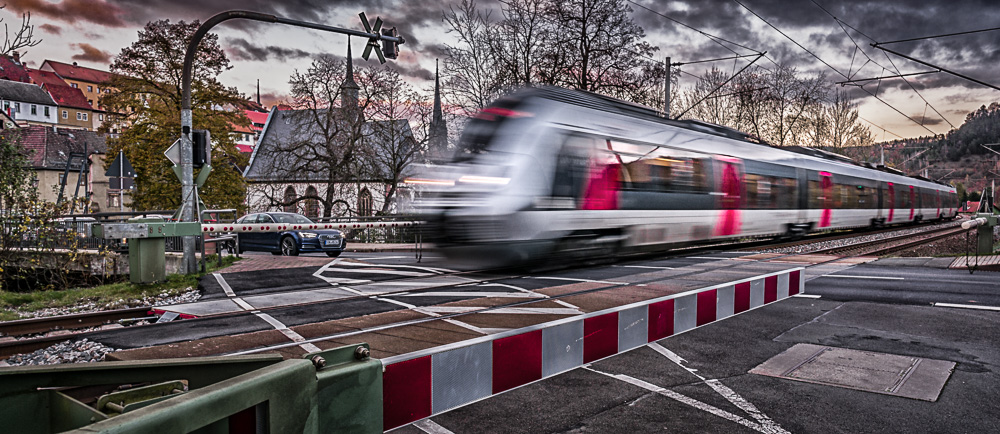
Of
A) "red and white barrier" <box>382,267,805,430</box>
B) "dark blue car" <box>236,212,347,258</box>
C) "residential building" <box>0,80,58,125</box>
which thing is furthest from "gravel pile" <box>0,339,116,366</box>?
"residential building" <box>0,80,58,125</box>

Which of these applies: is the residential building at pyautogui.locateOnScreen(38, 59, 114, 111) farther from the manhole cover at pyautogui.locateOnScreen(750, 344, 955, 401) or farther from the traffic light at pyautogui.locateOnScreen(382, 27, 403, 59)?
the manhole cover at pyautogui.locateOnScreen(750, 344, 955, 401)

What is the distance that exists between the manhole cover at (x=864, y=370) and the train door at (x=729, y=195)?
8935 millimetres

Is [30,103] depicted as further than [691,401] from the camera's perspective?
Yes

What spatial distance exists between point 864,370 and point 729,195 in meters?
10.0

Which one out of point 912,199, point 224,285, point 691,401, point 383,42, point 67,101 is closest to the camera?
point 691,401

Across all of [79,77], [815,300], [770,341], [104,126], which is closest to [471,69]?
[815,300]

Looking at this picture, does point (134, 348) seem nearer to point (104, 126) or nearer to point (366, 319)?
point (366, 319)

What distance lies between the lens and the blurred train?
9.36 meters

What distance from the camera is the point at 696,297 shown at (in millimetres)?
4215

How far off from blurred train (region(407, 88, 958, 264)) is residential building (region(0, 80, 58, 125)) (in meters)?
114

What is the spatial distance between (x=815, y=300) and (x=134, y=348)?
7724 mm

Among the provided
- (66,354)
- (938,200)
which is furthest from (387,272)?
(938,200)

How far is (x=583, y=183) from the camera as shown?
10062 millimetres

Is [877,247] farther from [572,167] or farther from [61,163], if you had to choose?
[61,163]
